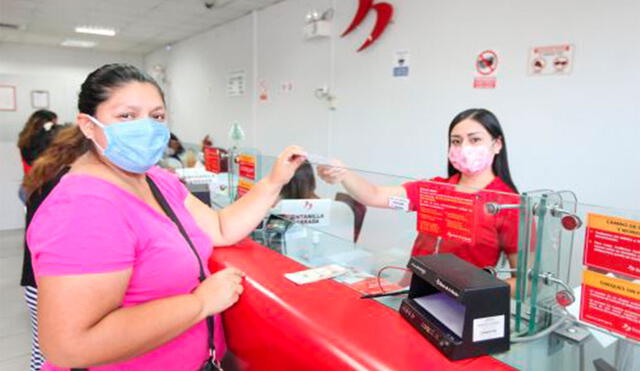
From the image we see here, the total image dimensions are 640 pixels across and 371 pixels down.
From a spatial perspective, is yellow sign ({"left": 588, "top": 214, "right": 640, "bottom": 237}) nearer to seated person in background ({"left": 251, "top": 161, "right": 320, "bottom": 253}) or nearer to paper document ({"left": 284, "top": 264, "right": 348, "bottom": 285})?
paper document ({"left": 284, "top": 264, "right": 348, "bottom": 285})

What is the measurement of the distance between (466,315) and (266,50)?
5.50 m

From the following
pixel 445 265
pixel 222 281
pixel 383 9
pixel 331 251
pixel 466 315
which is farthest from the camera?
pixel 383 9

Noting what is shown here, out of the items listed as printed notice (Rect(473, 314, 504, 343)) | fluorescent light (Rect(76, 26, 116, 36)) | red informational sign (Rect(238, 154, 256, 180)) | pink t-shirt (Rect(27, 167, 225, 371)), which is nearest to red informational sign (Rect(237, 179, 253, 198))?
red informational sign (Rect(238, 154, 256, 180))

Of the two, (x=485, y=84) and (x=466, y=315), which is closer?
(x=466, y=315)

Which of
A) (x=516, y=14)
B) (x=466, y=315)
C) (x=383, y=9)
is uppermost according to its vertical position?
(x=383, y=9)

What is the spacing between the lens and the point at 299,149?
1.45m

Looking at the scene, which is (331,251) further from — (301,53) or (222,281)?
(301,53)

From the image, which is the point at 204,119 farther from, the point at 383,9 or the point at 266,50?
the point at 383,9

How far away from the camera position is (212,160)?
2.35 meters

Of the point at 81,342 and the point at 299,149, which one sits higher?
the point at 299,149

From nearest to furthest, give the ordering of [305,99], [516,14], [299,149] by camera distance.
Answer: [299,149]
[516,14]
[305,99]

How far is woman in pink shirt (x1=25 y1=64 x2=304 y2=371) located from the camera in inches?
32.1

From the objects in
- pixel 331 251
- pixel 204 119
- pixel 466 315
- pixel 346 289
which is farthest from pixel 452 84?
pixel 204 119

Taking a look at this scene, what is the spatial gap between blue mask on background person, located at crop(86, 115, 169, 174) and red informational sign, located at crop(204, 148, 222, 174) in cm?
114
